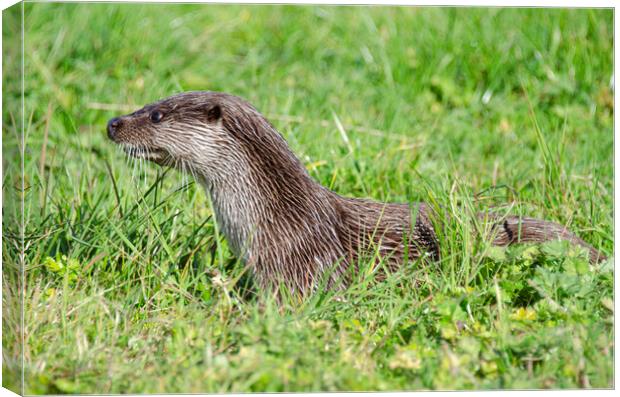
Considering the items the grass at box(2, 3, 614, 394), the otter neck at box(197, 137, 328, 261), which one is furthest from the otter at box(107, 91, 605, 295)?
the grass at box(2, 3, 614, 394)

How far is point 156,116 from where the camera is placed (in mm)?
4207

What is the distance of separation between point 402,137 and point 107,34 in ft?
6.29

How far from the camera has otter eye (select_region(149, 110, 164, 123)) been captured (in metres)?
4.20

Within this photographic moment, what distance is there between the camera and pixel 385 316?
3844 millimetres

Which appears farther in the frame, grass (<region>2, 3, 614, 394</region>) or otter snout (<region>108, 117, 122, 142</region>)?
otter snout (<region>108, 117, 122, 142</region>)

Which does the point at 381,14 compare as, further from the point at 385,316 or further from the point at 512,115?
the point at 385,316

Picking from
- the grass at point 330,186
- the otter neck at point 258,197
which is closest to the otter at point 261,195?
the otter neck at point 258,197

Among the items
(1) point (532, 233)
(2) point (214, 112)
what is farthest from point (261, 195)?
(1) point (532, 233)

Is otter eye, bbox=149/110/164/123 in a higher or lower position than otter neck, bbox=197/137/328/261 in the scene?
higher

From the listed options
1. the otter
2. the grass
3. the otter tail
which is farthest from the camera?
the otter tail

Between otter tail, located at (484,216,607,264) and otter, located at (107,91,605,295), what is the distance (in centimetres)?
2

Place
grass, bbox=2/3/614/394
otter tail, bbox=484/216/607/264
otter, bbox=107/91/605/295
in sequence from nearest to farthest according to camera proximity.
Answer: grass, bbox=2/3/614/394, otter, bbox=107/91/605/295, otter tail, bbox=484/216/607/264

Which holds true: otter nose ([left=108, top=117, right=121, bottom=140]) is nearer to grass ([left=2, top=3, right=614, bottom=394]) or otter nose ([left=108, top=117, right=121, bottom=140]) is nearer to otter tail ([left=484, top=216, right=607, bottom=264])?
grass ([left=2, top=3, right=614, bottom=394])

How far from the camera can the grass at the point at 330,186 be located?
3475 millimetres
